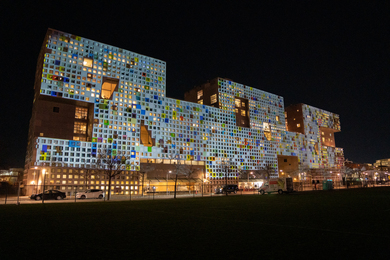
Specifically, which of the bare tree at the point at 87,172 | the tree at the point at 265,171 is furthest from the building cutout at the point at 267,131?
the bare tree at the point at 87,172

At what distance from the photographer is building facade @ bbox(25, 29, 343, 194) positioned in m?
69.2

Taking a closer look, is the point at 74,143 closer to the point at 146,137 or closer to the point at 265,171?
the point at 146,137

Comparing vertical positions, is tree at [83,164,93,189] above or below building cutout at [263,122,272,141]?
below

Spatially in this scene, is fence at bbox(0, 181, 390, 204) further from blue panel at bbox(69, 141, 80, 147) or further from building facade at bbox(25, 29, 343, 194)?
blue panel at bbox(69, 141, 80, 147)

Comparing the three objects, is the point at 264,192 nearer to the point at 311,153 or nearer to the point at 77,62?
the point at 77,62

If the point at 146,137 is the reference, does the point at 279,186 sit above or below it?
below

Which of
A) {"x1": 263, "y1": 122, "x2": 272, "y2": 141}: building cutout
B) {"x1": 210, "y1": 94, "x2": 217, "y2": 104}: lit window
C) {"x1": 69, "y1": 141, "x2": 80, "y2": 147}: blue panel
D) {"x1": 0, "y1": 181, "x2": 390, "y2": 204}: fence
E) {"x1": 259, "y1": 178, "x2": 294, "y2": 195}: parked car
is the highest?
{"x1": 210, "y1": 94, "x2": 217, "y2": 104}: lit window

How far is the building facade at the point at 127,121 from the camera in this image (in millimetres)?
69250

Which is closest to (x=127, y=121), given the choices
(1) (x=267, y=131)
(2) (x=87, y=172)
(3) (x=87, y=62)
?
(2) (x=87, y=172)

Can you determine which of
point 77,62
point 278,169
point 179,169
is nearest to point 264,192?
point 179,169

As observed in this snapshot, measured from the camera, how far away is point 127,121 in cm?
7869

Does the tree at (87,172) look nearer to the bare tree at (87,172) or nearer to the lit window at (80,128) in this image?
the bare tree at (87,172)

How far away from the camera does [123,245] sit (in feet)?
25.5

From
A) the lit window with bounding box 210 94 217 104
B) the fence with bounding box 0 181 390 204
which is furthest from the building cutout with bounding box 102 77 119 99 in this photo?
the lit window with bounding box 210 94 217 104
